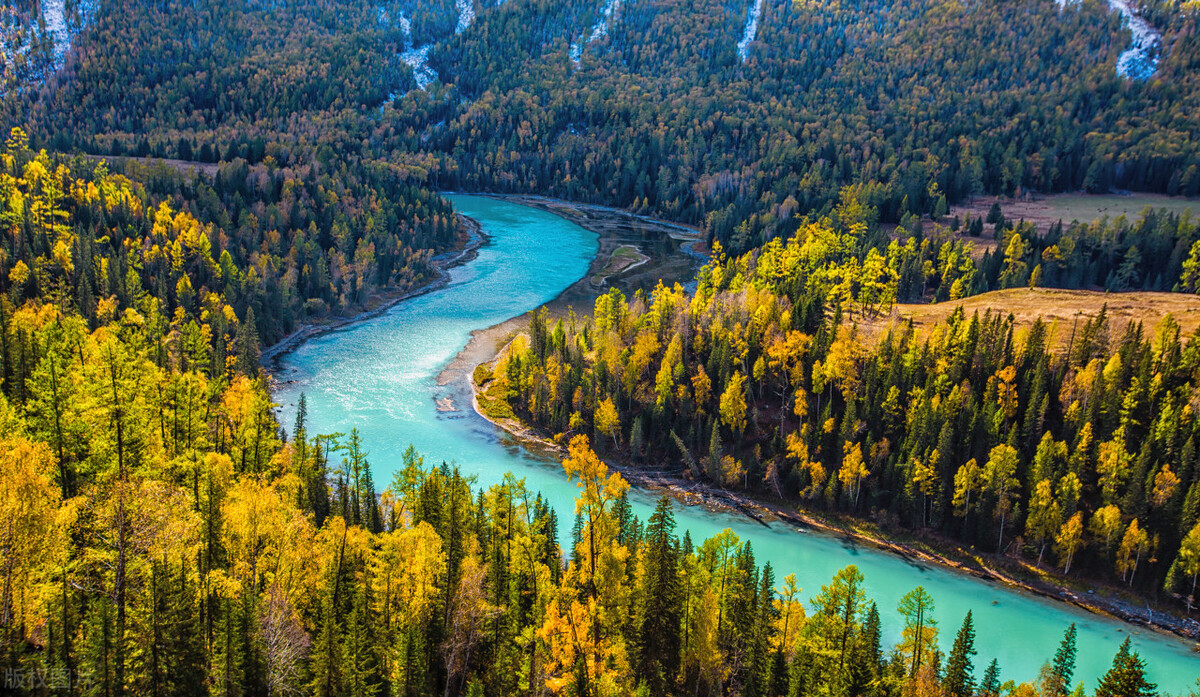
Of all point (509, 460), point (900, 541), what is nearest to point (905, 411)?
point (900, 541)

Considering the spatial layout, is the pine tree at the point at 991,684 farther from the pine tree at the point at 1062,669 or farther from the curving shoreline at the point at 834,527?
the curving shoreline at the point at 834,527

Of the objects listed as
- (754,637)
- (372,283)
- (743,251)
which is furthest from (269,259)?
(754,637)

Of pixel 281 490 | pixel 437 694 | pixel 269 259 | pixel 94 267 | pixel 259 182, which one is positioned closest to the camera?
pixel 437 694

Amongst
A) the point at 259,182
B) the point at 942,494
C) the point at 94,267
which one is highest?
the point at 259,182

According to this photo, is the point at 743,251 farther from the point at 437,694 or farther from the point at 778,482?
the point at 437,694

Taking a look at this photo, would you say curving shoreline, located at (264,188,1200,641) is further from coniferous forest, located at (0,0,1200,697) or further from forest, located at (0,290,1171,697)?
forest, located at (0,290,1171,697)

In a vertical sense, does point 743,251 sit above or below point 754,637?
above

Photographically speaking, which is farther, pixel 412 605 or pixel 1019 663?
pixel 1019 663
